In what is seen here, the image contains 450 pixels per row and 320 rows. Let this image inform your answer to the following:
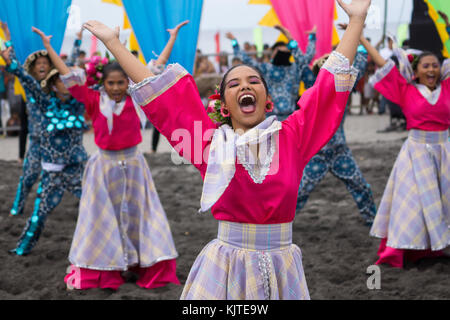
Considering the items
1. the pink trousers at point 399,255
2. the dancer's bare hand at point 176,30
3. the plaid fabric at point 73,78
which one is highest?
the dancer's bare hand at point 176,30

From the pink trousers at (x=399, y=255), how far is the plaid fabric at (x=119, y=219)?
1693mm

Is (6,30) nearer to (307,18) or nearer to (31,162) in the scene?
(31,162)

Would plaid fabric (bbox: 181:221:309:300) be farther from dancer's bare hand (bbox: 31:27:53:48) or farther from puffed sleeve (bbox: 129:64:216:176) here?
dancer's bare hand (bbox: 31:27:53:48)

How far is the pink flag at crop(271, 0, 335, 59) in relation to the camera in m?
5.14

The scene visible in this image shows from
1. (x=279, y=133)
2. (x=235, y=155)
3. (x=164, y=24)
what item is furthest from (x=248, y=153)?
(x=164, y=24)

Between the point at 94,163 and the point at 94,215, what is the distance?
15.8 inches

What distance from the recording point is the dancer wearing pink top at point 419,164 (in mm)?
4109

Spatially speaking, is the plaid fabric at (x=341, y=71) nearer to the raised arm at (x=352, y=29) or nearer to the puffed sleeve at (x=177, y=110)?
the raised arm at (x=352, y=29)

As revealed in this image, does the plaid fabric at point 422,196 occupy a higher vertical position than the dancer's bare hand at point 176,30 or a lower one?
lower

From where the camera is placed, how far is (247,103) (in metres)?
2.23

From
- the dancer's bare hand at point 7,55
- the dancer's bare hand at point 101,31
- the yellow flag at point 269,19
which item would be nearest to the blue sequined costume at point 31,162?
the dancer's bare hand at point 7,55

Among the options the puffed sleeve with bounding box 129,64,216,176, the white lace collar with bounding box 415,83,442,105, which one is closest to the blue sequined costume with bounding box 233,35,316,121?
the white lace collar with bounding box 415,83,442,105

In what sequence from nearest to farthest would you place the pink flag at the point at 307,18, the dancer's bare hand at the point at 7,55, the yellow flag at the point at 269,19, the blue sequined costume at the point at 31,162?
1. the dancer's bare hand at the point at 7,55
2. the pink flag at the point at 307,18
3. the blue sequined costume at the point at 31,162
4. the yellow flag at the point at 269,19

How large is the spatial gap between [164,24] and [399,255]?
8.35ft
